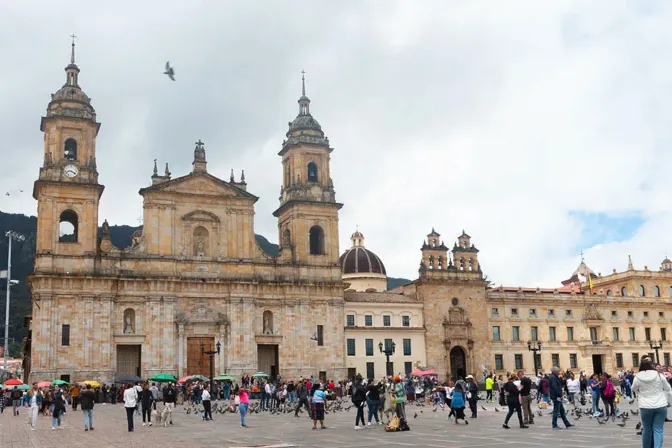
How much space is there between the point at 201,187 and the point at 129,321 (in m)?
11.3

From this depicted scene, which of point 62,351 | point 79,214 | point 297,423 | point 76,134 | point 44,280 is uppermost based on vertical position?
point 76,134

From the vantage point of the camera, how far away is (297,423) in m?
28.0

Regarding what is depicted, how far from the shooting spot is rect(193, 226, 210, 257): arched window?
2256 inches

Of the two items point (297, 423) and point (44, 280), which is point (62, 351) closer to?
point (44, 280)

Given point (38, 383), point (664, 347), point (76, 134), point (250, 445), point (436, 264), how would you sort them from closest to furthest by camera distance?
1. point (250, 445)
2. point (38, 383)
3. point (76, 134)
4. point (436, 264)
5. point (664, 347)

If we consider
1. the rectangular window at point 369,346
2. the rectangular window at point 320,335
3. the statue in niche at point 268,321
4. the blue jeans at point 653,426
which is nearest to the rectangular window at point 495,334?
the rectangular window at point 369,346

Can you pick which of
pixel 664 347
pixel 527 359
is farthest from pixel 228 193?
pixel 664 347

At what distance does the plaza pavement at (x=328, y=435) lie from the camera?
59.3ft

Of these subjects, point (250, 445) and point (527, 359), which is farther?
point (527, 359)

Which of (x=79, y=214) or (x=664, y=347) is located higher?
(x=79, y=214)

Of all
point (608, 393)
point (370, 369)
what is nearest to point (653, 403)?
point (608, 393)

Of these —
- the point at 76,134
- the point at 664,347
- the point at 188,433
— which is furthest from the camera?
the point at 664,347

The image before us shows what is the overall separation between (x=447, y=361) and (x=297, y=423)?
38363mm

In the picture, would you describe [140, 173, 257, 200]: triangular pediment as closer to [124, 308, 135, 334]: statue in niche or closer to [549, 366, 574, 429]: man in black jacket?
[124, 308, 135, 334]: statue in niche
